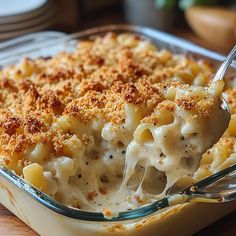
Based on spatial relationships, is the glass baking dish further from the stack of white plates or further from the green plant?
the green plant

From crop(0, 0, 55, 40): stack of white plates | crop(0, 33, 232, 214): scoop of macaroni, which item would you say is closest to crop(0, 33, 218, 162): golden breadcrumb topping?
crop(0, 33, 232, 214): scoop of macaroni

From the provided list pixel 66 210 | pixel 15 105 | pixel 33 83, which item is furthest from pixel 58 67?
pixel 66 210

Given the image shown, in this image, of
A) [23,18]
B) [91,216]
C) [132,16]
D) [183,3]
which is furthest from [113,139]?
[132,16]

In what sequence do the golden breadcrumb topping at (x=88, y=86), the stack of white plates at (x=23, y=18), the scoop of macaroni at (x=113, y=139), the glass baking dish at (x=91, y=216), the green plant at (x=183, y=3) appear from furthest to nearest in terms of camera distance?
1. the green plant at (x=183, y=3)
2. the stack of white plates at (x=23, y=18)
3. the golden breadcrumb topping at (x=88, y=86)
4. the scoop of macaroni at (x=113, y=139)
5. the glass baking dish at (x=91, y=216)

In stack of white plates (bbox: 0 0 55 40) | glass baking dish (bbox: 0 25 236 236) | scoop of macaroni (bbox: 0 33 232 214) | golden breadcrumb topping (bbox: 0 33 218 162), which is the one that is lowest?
glass baking dish (bbox: 0 25 236 236)

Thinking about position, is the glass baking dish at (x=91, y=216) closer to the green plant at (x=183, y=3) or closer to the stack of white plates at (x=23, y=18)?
the stack of white plates at (x=23, y=18)

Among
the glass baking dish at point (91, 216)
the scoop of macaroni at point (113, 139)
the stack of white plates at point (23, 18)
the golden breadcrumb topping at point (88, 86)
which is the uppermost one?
the stack of white plates at point (23, 18)

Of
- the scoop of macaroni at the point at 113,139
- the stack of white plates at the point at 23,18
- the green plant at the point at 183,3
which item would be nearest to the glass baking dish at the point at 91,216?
the scoop of macaroni at the point at 113,139

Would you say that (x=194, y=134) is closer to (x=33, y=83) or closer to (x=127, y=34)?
(x=33, y=83)
